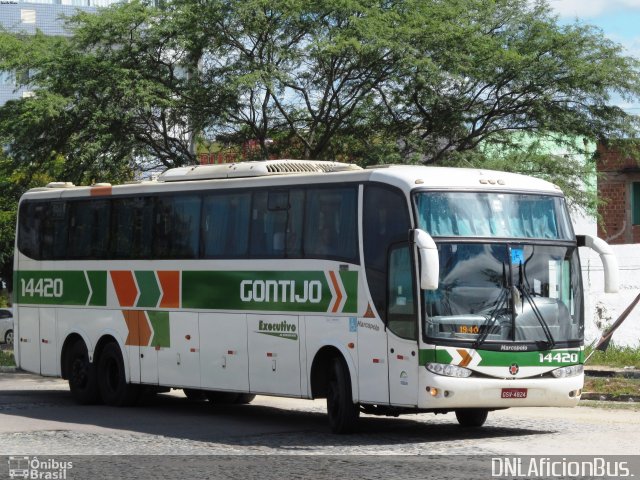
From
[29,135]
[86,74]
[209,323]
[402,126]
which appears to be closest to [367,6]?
[402,126]

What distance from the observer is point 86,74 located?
87.2ft

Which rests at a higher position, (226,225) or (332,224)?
(226,225)

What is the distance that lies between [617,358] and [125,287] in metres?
10.3

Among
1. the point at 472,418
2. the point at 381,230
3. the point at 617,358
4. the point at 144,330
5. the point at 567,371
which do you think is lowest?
the point at 472,418

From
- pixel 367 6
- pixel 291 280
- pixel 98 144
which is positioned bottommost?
pixel 291 280

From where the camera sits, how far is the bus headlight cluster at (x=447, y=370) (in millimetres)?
14359

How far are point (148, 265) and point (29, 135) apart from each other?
882 centimetres

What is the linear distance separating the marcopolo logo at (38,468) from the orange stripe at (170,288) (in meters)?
5.99

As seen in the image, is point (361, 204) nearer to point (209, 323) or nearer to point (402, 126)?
point (209, 323)

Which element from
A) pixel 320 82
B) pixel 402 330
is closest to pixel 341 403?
pixel 402 330

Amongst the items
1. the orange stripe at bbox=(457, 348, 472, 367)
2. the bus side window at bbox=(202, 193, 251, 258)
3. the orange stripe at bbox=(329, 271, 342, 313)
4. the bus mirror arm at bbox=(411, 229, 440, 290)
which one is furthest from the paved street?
the bus side window at bbox=(202, 193, 251, 258)

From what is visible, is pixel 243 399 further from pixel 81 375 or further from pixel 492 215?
pixel 492 215

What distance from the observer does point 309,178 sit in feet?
54.6

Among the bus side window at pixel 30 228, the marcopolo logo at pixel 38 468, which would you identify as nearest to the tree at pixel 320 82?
the bus side window at pixel 30 228
